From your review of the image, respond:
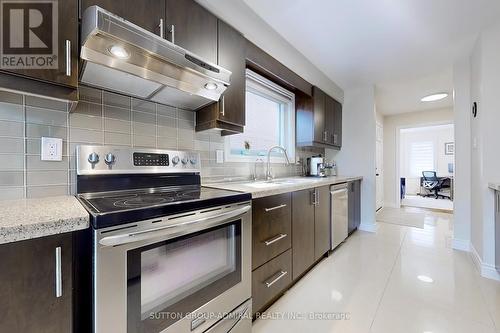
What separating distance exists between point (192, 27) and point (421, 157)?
10029 millimetres

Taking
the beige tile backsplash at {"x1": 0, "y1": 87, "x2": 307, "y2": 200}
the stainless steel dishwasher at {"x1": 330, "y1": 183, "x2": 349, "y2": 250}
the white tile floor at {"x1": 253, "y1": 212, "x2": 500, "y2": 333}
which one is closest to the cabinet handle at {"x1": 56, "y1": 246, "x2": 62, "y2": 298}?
the beige tile backsplash at {"x1": 0, "y1": 87, "x2": 307, "y2": 200}

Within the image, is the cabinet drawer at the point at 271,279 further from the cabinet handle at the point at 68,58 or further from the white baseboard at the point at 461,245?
the white baseboard at the point at 461,245

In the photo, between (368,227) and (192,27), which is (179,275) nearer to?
(192,27)

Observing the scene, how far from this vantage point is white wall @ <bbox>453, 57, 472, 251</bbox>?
274cm

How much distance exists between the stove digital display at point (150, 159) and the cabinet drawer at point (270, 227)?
2.16ft

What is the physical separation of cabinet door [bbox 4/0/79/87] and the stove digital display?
0.51 meters

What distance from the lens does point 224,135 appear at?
1.95 metres

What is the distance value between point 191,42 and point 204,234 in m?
1.15

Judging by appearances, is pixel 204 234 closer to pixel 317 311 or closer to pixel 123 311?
pixel 123 311

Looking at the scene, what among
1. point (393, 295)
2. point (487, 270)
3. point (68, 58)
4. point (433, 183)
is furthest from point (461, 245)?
point (433, 183)

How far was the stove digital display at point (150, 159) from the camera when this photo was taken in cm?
137

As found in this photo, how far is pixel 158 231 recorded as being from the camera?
0.87 metres

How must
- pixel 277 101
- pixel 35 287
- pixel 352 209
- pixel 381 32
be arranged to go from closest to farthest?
pixel 35 287 < pixel 381 32 < pixel 277 101 < pixel 352 209

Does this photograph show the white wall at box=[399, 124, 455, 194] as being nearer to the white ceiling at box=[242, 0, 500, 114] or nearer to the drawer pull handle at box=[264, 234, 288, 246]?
the white ceiling at box=[242, 0, 500, 114]
